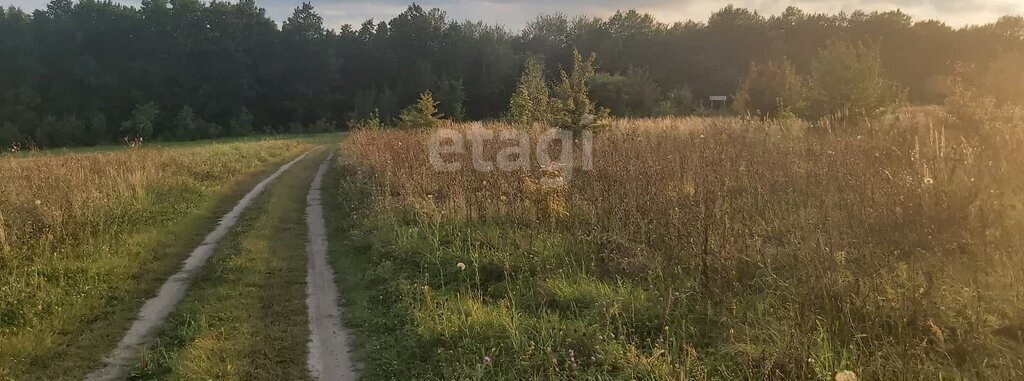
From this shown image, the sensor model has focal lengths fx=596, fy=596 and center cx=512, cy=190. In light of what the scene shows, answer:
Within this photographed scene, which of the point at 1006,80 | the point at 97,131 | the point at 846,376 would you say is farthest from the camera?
the point at 97,131

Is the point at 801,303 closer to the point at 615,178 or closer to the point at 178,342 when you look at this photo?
the point at 615,178

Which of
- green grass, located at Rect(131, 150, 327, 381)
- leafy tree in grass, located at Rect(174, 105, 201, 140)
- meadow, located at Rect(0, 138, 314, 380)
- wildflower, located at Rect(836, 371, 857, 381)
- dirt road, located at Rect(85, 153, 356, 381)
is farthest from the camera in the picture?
leafy tree in grass, located at Rect(174, 105, 201, 140)

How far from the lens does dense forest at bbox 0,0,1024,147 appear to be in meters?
64.8

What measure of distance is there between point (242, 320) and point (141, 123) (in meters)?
68.2

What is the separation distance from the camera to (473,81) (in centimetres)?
7481

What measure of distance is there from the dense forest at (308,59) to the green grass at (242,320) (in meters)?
55.9

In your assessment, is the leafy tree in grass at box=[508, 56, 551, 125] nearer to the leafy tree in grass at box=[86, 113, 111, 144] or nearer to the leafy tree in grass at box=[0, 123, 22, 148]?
the leafy tree in grass at box=[86, 113, 111, 144]

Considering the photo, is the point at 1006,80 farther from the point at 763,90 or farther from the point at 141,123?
the point at 141,123

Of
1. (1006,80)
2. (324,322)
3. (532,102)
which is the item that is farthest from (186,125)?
(1006,80)

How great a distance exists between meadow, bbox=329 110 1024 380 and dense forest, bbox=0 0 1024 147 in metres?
56.0

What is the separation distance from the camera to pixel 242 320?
5582mm

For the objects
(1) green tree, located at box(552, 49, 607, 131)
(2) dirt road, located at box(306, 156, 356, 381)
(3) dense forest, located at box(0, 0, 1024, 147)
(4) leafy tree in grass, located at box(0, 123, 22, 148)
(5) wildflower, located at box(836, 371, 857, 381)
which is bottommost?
(2) dirt road, located at box(306, 156, 356, 381)

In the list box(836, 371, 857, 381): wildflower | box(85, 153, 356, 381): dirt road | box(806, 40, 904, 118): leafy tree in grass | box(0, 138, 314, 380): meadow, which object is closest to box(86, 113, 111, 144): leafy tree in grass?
box(0, 138, 314, 380): meadow

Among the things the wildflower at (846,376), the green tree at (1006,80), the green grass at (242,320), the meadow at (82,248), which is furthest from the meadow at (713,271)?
the green tree at (1006,80)
